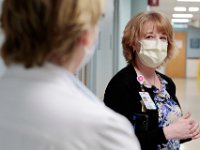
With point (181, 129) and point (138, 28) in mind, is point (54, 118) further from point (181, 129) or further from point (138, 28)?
point (138, 28)

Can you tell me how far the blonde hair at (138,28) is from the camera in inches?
66.4

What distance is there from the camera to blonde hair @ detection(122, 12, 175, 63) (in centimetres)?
169

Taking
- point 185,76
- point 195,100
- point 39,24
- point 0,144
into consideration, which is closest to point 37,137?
point 0,144

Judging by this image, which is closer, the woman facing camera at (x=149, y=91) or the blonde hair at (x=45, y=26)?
the blonde hair at (x=45, y=26)

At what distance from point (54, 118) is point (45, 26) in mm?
169

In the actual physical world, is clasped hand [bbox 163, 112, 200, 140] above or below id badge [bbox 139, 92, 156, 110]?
below

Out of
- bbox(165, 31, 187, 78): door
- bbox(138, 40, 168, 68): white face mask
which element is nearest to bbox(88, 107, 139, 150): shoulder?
bbox(138, 40, 168, 68): white face mask

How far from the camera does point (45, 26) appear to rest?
0.67 m

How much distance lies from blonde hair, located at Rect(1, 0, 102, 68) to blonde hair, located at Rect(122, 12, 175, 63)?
1009 millimetres

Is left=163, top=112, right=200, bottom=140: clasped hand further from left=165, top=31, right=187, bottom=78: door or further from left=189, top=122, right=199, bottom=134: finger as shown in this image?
left=165, top=31, right=187, bottom=78: door

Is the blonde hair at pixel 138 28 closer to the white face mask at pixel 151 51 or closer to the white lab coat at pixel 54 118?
the white face mask at pixel 151 51

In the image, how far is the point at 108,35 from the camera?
5.60 m

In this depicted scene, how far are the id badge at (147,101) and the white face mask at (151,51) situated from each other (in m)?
0.19

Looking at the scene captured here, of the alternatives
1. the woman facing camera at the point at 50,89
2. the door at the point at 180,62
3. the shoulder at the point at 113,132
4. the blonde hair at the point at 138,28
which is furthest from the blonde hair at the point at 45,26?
the door at the point at 180,62
